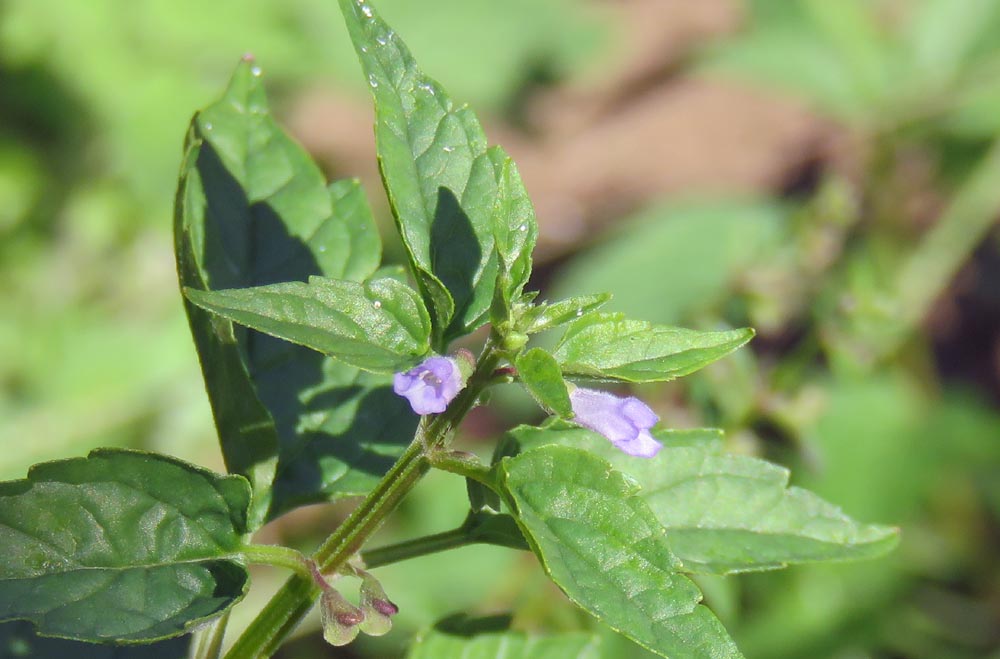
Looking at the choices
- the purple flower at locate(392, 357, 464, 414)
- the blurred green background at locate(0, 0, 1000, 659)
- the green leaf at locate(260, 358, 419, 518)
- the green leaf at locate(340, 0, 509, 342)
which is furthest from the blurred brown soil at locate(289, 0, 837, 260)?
the purple flower at locate(392, 357, 464, 414)

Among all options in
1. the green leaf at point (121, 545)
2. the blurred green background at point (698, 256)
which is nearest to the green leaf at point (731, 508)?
the green leaf at point (121, 545)

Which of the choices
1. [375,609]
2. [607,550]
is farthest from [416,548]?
[607,550]

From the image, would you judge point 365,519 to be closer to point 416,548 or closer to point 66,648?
point 416,548

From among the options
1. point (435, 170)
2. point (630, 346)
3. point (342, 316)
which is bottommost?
point (630, 346)

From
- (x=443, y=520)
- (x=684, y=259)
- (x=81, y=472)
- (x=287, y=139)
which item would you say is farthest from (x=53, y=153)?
(x=81, y=472)

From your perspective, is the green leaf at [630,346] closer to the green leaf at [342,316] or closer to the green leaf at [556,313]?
the green leaf at [556,313]

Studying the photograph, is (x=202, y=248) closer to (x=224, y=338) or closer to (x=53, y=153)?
(x=224, y=338)

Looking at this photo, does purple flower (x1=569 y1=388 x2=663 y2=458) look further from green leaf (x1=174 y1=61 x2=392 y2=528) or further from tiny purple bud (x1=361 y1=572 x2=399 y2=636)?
green leaf (x1=174 y1=61 x2=392 y2=528)
